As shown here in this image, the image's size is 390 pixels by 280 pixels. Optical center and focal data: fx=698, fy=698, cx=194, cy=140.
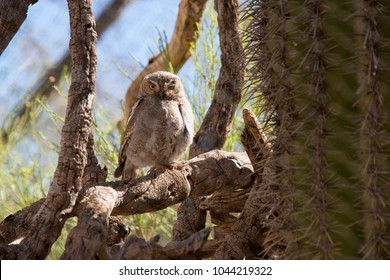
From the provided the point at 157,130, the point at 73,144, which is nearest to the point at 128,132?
the point at 157,130

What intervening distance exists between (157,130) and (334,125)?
184 cm

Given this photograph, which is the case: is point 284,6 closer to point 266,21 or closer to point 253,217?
point 266,21

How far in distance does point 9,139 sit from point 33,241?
2.23 m

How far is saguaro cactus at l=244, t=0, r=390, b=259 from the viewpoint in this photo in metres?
1.34

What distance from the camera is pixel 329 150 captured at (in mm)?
1390

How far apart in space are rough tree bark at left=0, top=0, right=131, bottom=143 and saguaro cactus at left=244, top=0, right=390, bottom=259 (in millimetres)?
2789

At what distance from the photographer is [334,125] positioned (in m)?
1.38

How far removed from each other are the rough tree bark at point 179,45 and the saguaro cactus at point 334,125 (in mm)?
2483

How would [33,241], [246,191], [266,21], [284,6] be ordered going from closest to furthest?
[284,6]
[266,21]
[33,241]
[246,191]

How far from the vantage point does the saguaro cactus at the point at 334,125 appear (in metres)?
1.34

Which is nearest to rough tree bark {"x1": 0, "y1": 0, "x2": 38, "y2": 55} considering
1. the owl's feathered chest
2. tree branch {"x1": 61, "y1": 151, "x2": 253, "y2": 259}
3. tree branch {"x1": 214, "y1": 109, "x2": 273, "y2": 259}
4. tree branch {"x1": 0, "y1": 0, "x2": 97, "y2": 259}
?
tree branch {"x1": 0, "y1": 0, "x2": 97, "y2": 259}

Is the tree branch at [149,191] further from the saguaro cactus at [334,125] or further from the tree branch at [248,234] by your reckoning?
the saguaro cactus at [334,125]

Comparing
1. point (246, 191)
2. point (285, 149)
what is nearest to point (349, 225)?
point (285, 149)

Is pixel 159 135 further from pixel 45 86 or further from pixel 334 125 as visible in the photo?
pixel 334 125
